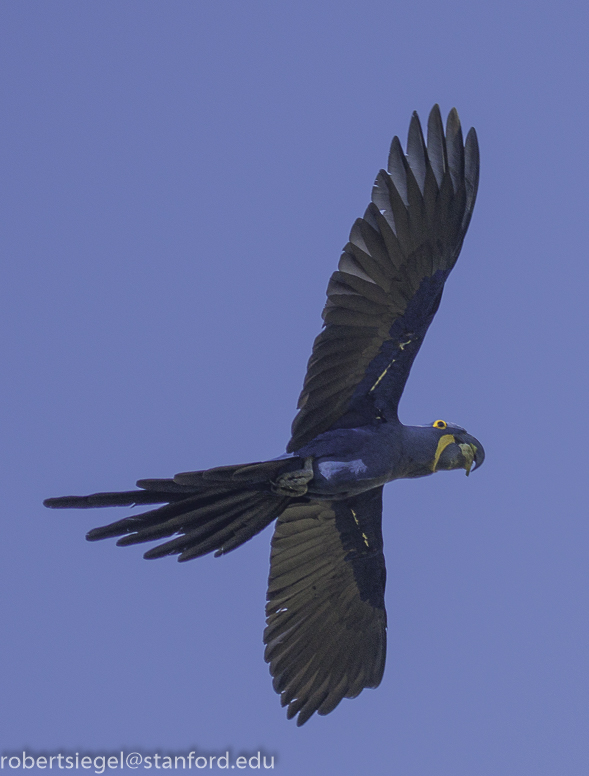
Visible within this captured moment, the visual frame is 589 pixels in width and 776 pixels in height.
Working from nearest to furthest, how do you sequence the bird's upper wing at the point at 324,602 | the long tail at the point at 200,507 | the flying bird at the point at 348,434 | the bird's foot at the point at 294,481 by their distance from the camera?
the long tail at the point at 200,507
the flying bird at the point at 348,434
the bird's foot at the point at 294,481
the bird's upper wing at the point at 324,602

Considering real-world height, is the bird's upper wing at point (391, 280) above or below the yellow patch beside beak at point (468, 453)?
above

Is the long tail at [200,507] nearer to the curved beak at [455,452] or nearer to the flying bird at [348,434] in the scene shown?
the flying bird at [348,434]

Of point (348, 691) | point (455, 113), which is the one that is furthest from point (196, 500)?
point (455, 113)

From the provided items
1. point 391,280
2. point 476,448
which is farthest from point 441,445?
point 391,280

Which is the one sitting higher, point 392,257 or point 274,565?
point 392,257

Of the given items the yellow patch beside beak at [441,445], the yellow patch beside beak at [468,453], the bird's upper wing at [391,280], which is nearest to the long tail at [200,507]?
the bird's upper wing at [391,280]

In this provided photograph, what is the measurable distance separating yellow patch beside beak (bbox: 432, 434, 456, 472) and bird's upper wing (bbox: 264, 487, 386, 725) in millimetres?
989

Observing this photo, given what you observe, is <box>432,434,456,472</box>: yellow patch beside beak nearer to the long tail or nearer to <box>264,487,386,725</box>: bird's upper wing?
<box>264,487,386,725</box>: bird's upper wing

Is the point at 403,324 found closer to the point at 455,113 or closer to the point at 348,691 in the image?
the point at 455,113

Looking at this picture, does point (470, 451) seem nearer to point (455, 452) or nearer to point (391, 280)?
point (455, 452)

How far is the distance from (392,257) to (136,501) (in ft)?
10.6

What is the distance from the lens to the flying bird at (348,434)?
364 inches

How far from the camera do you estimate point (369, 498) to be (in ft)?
36.0

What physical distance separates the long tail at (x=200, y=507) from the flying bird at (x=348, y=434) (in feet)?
0.04
